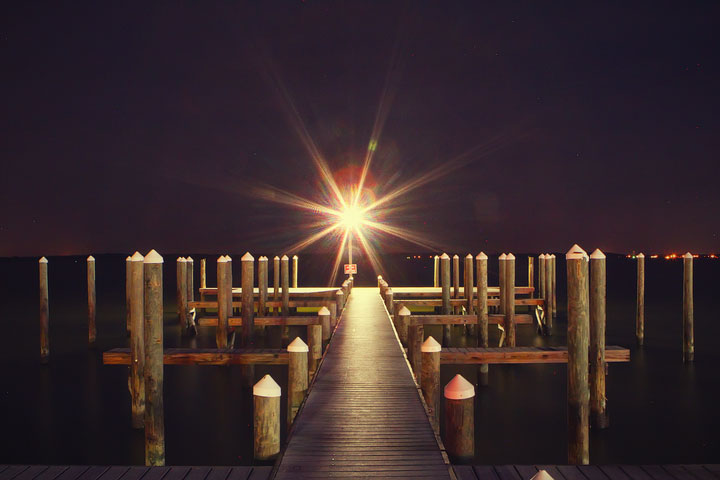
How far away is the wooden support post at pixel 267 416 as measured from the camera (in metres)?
5.32

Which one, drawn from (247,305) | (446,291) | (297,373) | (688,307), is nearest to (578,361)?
(297,373)

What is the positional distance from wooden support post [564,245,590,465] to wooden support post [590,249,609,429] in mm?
448

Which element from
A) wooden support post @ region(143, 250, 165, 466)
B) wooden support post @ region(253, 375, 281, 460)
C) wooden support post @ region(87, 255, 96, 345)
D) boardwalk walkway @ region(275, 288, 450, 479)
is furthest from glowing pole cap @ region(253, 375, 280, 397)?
wooden support post @ region(87, 255, 96, 345)

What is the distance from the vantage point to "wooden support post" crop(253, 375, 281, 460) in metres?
5.32

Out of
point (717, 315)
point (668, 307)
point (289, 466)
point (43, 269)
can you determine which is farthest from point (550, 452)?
point (668, 307)

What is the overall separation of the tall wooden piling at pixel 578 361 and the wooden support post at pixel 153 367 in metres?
5.63

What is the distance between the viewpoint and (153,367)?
276 inches

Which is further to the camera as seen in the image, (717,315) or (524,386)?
(717,315)

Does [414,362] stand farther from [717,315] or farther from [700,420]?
[717,315]

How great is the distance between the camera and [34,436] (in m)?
9.62

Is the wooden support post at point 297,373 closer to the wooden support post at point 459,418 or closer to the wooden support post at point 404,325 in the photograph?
the wooden support post at point 459,418

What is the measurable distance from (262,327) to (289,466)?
1340 centimetres

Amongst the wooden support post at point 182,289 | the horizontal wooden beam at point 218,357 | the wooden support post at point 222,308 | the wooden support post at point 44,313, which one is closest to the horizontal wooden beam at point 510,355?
the horizontal wooden beam at point 218,357

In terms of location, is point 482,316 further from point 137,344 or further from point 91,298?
point 91,298
